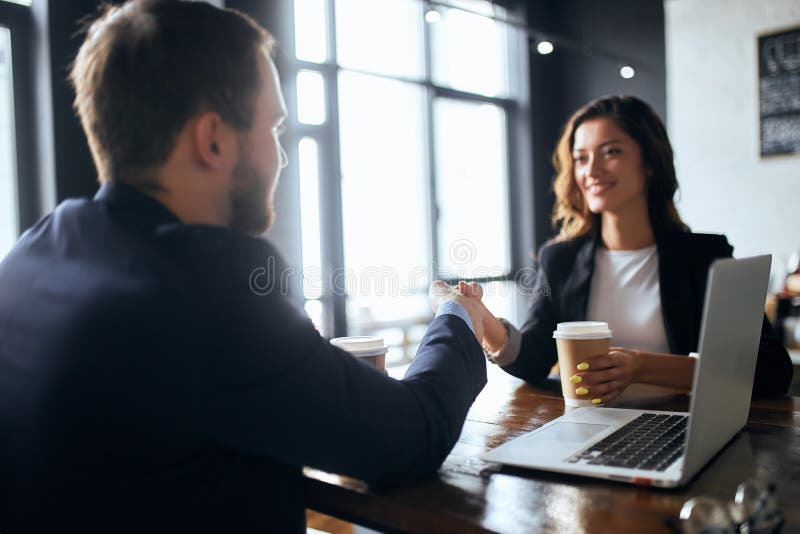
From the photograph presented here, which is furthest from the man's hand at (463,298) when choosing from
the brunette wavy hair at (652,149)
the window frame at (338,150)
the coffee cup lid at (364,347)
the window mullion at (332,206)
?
the window mullion at (332,206)

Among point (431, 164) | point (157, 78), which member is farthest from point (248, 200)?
point (431, 164)

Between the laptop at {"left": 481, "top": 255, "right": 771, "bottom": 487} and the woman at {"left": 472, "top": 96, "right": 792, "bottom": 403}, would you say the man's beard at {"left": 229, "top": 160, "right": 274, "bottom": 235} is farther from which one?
the woman at {"left": 472, "top": 96, "right": 792, "bottom": 403}

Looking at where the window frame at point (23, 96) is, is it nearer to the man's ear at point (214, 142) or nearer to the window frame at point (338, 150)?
the window frame at point (338, 150)

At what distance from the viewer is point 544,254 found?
82.4 inches

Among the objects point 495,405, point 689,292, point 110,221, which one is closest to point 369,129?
point 689,292

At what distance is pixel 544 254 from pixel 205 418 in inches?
59.5

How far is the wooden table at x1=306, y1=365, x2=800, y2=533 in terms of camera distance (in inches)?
29.7

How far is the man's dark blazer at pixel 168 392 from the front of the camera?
0.75m

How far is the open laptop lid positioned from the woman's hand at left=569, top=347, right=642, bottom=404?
9.8 inches

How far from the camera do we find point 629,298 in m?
1.91

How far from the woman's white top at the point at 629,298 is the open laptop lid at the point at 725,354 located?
0.73 metres

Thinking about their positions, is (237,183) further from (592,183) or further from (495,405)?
(592,183)

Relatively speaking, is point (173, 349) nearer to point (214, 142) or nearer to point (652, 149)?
point (214, 142)

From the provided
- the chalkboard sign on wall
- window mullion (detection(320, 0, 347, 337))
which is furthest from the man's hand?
the chalkboard sign on wall
